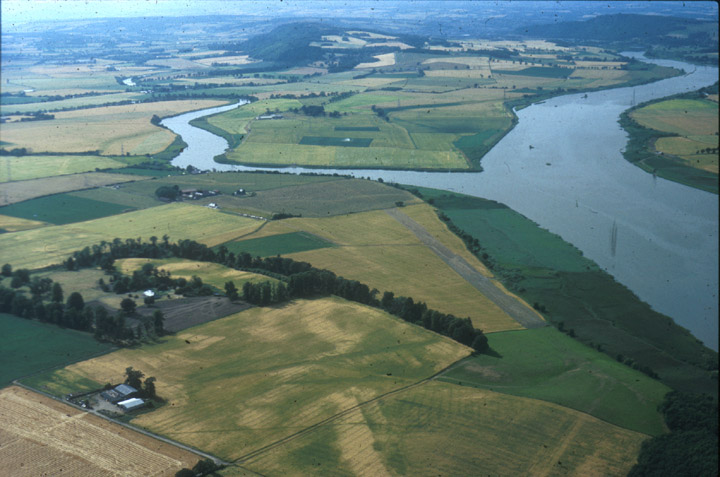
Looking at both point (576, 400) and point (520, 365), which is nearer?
point (576, 400)

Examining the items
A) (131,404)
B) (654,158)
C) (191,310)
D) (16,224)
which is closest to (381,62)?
(654,158)

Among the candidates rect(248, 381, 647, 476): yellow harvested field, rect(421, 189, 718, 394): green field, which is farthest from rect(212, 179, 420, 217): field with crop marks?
rect(248, 381, 647, 476): yellow harvested field

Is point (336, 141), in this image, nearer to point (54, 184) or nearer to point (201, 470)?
point (54, 184)

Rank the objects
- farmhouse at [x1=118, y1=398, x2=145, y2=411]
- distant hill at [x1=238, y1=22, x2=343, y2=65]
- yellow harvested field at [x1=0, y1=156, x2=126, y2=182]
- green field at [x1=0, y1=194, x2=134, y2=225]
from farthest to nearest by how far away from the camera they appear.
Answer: distant hill at [x1=238, y1=22, x2=343, y2=65]
yellow harvested field at [x1=0, y1=156, x2=126, y2=182]
green field at [x1=0, y1=194, x2=134, y2=225]
farmhouse at [x1=118, y1=398, x2=145, y2=411]

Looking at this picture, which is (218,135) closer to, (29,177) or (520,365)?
(29,177)

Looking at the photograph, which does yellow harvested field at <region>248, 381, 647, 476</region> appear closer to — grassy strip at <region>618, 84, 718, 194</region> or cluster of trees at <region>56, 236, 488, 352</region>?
cluster of trees at <region>56, 236, 488, 352</region>

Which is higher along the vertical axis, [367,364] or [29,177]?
[29,177]

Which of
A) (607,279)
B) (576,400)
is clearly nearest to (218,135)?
(607,279)
